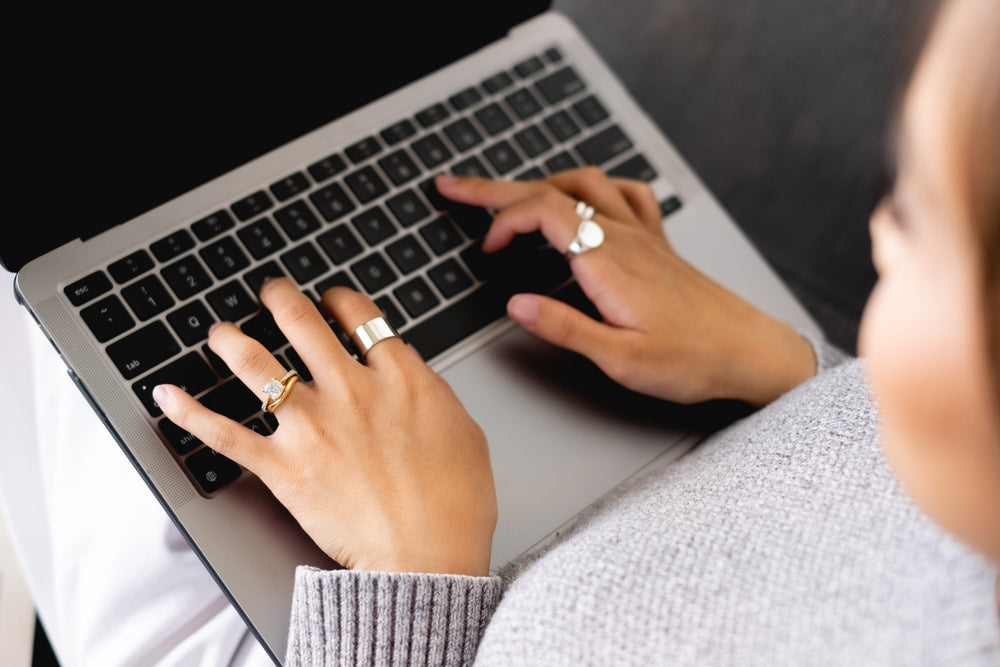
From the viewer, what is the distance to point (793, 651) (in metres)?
0.38

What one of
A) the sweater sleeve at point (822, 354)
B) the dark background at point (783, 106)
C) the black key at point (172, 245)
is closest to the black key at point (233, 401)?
the black key at point (172, 245)

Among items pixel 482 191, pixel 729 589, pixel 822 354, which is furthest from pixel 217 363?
pixel 822 354

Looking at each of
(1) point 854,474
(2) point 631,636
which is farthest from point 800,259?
(2) point 631,636

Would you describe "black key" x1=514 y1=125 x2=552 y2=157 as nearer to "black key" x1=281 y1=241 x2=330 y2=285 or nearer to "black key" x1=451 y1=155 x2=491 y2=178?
"black key" x1=451 y1=155 x2=491 y2=178

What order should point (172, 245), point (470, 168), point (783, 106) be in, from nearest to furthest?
point (172, 245), point (470, 168), point (783, 106)

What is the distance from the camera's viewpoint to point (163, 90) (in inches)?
18.9

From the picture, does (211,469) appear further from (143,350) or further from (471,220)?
(471,220)

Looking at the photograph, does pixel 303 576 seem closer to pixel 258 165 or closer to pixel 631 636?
pixel 631 636

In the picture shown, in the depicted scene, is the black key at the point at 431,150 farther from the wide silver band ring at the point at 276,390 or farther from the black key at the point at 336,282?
the wide silver band ring at the point at 276,390

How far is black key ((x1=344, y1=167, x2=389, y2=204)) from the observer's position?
0.57 meters

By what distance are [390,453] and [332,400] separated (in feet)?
0.16

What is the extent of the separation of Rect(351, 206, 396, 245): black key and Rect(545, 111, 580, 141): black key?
18 cm

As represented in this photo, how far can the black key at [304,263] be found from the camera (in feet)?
1.73

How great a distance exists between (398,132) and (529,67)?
5.6 inches
